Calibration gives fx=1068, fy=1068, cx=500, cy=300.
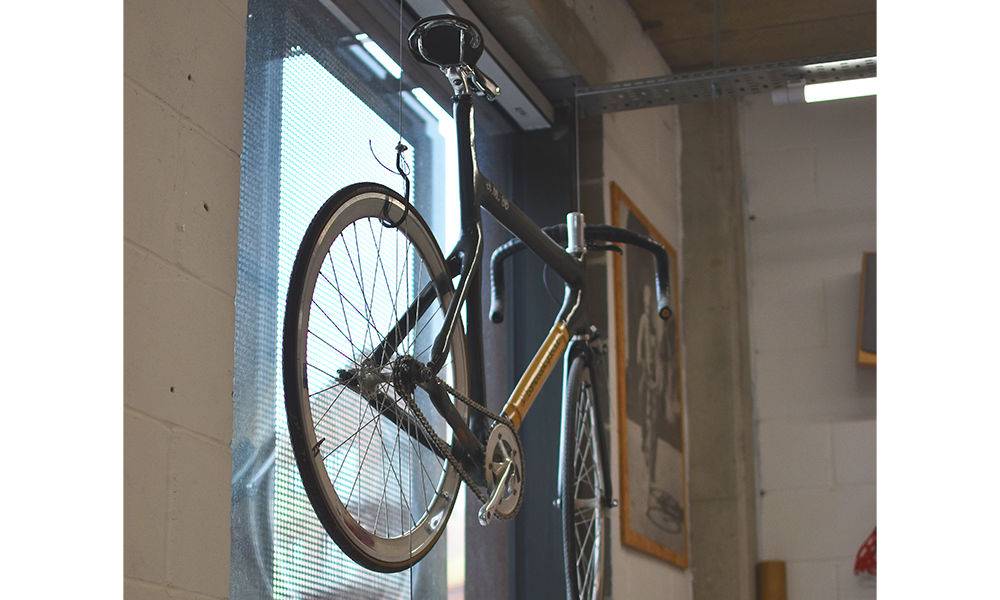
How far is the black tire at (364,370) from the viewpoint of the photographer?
1259mm

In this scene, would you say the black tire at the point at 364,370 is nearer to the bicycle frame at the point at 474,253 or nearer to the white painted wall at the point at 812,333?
the bicycle frame at the point at 474,253

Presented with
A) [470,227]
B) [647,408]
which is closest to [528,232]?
[470,227]

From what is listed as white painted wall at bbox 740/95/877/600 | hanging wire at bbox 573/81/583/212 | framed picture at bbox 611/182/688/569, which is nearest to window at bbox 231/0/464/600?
hanging wire at bbox 573/81/583/212

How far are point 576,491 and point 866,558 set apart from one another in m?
1.51

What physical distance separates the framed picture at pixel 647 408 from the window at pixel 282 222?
1118mm

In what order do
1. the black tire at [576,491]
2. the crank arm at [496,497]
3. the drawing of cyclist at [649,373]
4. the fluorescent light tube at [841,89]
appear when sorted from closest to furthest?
the crank arm at [496,497] < the black tire at [576,491] < the fluorescent light tube at [841,89] < the drawing of cyclist at [649,373]

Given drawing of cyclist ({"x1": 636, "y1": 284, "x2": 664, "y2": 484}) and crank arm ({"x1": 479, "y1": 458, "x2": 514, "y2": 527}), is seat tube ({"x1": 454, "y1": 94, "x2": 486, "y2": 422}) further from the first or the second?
drawing of cyclist ({"x1": 636, "y1": 284, "x2": 664, "y2": 484})

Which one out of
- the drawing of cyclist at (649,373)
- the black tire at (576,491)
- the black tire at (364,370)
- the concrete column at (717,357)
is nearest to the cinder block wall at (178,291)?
the black tire at (364,370)

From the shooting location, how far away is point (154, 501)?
1.14m

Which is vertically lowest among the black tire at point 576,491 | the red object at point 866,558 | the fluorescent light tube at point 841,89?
the red object at point 866,558

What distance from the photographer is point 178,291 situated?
121 cm
